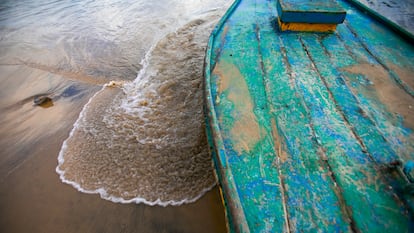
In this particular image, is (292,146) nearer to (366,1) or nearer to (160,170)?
(160,170)

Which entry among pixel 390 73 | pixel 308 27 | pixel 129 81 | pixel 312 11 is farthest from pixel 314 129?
pixel 129 81

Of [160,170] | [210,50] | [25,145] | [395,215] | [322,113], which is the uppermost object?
[210,50]

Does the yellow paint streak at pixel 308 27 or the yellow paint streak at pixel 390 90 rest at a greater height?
the yellow paint streak at pixel 308 27

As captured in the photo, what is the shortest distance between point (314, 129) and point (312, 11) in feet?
5.21

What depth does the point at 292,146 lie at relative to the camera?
1367 mm

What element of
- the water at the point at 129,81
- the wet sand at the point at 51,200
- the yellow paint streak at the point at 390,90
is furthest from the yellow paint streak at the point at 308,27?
the wet sand at the point at 51,200

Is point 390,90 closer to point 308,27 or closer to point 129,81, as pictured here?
point 308,27

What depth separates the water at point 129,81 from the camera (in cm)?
238

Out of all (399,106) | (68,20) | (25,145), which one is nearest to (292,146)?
(399,106)

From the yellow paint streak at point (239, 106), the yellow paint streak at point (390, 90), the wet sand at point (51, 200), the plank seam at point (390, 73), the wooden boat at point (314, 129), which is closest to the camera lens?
the wooden boat at point (314, 129)

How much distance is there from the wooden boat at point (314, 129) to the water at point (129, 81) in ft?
3.61

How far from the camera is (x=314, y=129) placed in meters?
1.46

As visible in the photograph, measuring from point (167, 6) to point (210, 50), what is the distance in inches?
232

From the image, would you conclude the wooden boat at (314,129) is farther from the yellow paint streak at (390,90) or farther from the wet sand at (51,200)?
the wet sand at (51,200)
